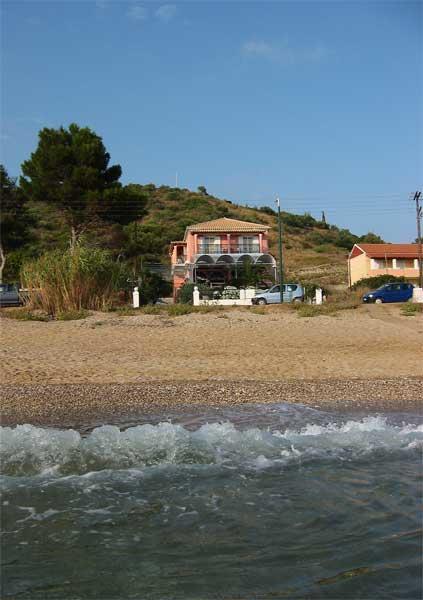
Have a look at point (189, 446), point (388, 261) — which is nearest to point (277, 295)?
point (388, 261)

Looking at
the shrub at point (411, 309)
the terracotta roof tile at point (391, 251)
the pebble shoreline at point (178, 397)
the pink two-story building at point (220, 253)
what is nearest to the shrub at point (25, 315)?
the pebble shoreline at point (178, 397)

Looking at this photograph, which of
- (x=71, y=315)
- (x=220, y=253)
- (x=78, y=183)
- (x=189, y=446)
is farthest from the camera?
(x=220, y=253)

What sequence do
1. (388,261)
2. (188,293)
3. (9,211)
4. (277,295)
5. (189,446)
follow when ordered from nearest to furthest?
(189,446)
(277,295)
(188,293)
(9,211)
(388,261)

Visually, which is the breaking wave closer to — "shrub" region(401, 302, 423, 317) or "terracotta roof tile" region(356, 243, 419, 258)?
"shrub" region(401, 302, 423, 317)

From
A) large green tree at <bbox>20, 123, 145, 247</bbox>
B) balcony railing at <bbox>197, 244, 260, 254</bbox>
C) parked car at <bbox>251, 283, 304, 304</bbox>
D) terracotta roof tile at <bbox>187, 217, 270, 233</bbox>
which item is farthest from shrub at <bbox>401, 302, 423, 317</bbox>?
terracotta roof tile at <bbox>187, 217, 270, 233</bbox>

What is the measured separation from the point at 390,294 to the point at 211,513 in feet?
105

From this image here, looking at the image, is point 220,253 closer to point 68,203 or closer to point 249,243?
point 249,243

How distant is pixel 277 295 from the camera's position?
36406 millimetres

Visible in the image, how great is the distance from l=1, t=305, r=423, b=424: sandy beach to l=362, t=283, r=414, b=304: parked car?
11811 mm

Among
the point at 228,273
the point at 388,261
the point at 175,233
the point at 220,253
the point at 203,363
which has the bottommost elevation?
the point at 203,363

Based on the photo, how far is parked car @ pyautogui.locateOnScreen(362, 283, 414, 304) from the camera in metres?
35.5

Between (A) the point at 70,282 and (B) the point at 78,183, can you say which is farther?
(B) the point at 78,183

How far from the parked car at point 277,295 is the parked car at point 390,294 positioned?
3.80m

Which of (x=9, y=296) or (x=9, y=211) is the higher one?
(x=9, y=211)
